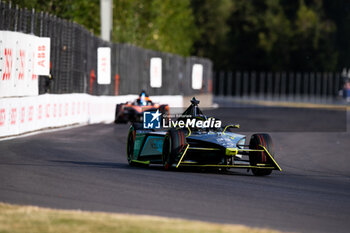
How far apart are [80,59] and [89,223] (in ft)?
81.7

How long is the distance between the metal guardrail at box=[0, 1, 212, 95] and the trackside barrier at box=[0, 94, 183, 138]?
0.37 meters

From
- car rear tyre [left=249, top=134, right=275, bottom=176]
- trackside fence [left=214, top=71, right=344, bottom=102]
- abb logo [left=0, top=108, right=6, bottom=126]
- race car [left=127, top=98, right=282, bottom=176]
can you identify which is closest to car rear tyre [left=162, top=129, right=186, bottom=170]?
race car [left=127, top=98, right=282, bottom=176]

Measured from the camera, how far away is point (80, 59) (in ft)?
111

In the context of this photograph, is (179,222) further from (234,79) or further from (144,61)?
(234,79)

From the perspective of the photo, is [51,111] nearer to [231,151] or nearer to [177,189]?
[231,151]

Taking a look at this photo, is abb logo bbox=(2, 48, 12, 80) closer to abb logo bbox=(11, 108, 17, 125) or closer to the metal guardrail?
the metal guardrail

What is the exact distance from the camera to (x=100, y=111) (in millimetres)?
35719

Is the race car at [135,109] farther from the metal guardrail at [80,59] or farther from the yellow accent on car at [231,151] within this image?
the yellow accent on car at [231,151]

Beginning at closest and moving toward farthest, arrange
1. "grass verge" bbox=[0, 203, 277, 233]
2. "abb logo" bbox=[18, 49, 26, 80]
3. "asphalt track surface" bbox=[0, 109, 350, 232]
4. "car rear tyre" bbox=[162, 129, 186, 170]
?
"grass verge" bbox=[0, 203, 277, 233]
"asphalt track surface" bbox=[0, 109, 350, 232]
"car rear tyre" bbox=[162, 129, 186, 170]
"abb logo" bbox=[18, 49, 26, 80]

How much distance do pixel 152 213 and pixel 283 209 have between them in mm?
1775

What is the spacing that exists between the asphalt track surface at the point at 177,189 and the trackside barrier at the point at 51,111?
2.09 metres

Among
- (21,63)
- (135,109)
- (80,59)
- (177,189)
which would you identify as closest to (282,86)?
(80,59)

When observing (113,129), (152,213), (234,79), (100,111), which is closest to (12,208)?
(152,213)

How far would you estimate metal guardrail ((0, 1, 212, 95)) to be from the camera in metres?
26.0
